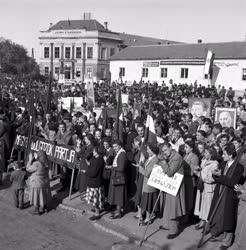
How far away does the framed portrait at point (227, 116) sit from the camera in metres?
12.7

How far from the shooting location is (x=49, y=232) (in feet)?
27.9

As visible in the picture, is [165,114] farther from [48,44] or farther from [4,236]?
[48,44]

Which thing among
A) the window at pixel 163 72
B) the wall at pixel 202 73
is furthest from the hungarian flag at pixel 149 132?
the window at pixel 163 72

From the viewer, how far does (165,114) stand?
14.6 meters

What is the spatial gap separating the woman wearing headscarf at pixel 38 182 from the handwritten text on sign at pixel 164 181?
2706 mm

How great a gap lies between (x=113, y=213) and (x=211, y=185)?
7.84ft

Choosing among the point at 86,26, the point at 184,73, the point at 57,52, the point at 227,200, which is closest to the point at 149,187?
the point at 227,200

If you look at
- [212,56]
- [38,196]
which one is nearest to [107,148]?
[38,196]

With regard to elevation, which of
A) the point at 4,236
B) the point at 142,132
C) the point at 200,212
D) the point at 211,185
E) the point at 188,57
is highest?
the point at 188,57

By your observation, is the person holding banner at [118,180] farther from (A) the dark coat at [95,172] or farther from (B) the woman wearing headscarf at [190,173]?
(B) the woman wearing headscarf at [190,173]

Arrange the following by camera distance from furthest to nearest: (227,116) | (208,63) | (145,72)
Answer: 1. (145,72)
2. (208,63)
3. (227,116)

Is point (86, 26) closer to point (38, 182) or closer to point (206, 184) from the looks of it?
point (38, 182)

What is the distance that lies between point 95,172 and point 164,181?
166 centimetres

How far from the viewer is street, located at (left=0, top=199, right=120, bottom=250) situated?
25.8ft
